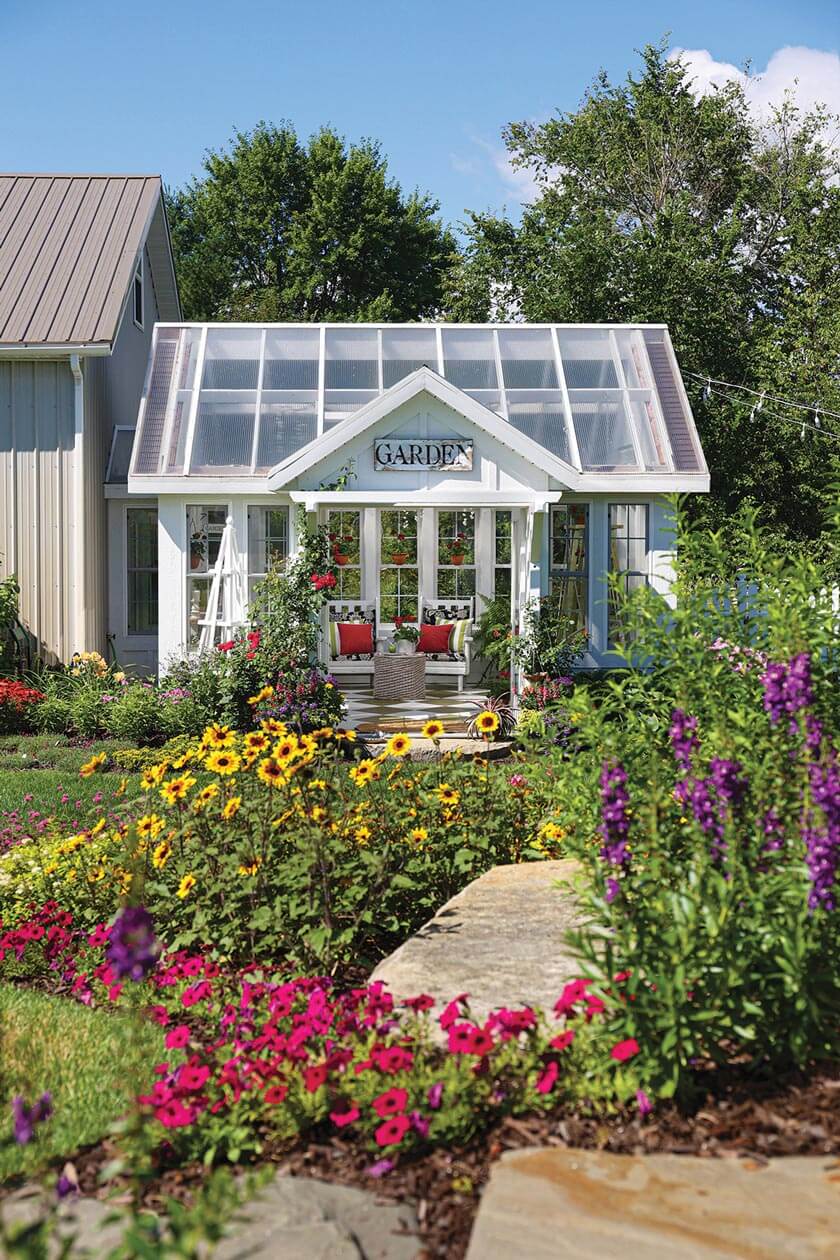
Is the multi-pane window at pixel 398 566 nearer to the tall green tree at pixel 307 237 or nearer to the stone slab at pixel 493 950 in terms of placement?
the stone slab at pixel 493 950

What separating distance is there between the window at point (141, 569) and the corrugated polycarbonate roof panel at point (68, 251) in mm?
2375

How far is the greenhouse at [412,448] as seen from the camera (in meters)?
11.2

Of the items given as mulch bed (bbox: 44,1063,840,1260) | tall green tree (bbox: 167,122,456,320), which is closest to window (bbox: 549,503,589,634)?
mulch bed (bbox: 44,1063,840,1260)

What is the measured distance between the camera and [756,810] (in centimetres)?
349

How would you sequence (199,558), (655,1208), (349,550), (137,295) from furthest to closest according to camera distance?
(137,295) < (349,550) < (199,558) < (655,1208)

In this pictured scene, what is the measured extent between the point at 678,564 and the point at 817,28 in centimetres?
2518

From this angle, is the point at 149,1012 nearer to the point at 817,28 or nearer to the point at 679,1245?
the point at 679,1245

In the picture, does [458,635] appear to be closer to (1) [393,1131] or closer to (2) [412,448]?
(2) [412,448]

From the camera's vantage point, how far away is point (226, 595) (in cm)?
1168

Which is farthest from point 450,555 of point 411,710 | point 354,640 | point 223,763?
point 223,763

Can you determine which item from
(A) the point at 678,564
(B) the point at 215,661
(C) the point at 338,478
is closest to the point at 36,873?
(A) the point at 678,564

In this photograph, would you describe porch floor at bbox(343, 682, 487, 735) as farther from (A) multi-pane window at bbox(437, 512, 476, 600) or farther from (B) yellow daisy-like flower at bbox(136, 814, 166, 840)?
(B) yellow daisy-like flower at bbox(136, 814, 166, 840)

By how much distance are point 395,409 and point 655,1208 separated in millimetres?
9206

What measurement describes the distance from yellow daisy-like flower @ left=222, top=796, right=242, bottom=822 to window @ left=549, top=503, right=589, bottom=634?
762cm
